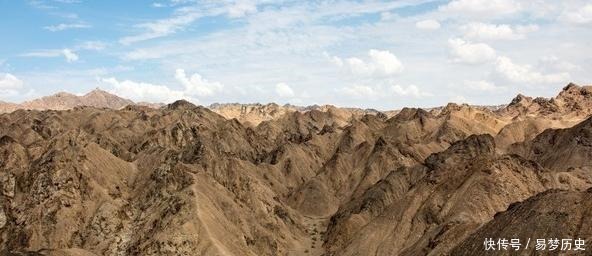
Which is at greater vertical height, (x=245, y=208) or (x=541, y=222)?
(x=541, y=222)

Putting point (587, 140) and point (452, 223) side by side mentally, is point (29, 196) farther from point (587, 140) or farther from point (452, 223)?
point (587, 140)

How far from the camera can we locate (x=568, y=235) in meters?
53.1

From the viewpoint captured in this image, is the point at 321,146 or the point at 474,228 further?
the point at 321,146

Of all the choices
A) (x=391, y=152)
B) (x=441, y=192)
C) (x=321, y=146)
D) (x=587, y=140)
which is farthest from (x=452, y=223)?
(x=321, y=146)

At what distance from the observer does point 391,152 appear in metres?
150

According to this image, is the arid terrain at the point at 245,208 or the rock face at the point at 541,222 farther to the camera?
the arid terrain at the point at 245,208

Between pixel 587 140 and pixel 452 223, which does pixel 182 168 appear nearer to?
pixel 452 223

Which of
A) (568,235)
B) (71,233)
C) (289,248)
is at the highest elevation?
(568,235)

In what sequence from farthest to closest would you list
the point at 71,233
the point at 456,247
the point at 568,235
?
the point at 71,233, the point at 456,247, the point at 568,235

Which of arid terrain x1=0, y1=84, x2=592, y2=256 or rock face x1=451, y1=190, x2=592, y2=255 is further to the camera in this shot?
arid terrain x1=0, y1=84, x2=592, y2=256

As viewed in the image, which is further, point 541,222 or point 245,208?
point 245,208

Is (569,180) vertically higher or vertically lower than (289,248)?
higher

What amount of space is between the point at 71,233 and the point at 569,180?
7939 centimetres

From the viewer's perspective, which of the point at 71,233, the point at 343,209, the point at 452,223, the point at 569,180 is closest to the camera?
the point at 452,223
